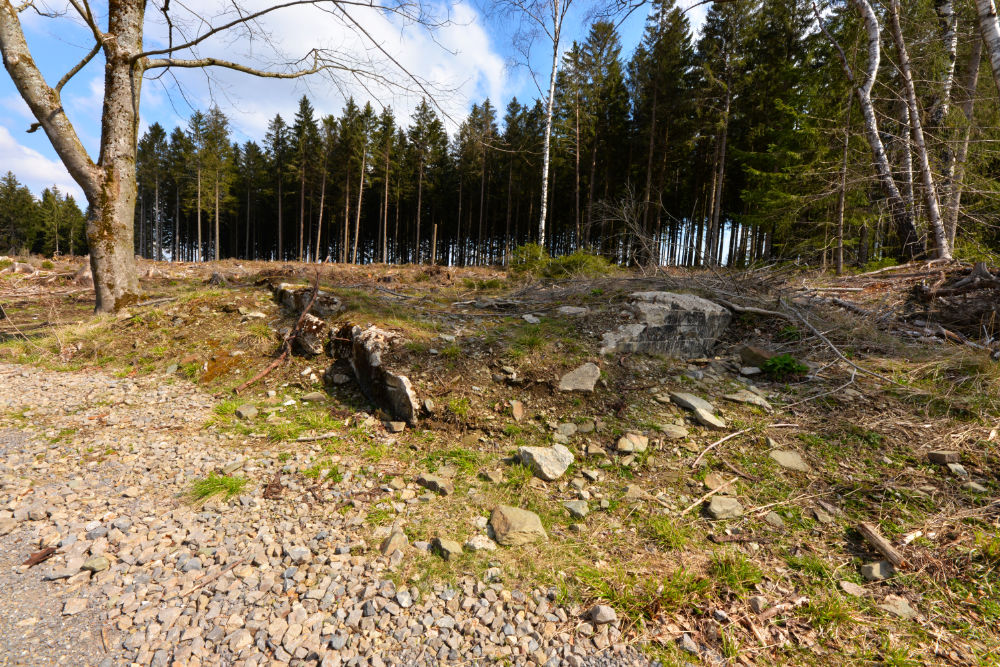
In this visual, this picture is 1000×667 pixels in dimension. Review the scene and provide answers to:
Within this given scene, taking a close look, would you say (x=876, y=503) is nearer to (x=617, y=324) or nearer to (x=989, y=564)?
(x=989, y=564)

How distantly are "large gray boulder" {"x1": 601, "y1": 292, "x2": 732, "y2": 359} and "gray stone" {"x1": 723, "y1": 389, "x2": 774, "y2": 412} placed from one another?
3.01ft

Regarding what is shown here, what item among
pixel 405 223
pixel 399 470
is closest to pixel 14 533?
pixel 399 470

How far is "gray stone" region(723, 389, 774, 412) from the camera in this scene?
3.64 meters

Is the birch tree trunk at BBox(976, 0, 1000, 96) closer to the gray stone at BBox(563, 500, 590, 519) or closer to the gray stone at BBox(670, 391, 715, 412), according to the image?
the gray stone at BBox(670, 391, 715, 412)

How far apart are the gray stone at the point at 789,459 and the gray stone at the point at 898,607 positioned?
107 cm

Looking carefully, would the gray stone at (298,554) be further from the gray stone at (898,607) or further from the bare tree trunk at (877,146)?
the bare tree trunk at (877,146)

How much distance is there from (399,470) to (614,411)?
6.46ft

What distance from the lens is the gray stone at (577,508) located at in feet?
8.07

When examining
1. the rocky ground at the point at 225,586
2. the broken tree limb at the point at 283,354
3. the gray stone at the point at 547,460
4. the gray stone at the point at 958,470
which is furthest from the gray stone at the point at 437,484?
the gray stone at the point at 958,470

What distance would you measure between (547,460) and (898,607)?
1.92 m

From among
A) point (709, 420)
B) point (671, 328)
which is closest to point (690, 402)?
point (709, 420)

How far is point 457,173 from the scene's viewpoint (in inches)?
1362

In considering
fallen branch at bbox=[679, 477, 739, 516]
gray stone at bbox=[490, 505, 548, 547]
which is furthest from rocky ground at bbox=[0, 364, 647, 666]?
fallen branch at bbox=[679, 477, 739, 516]

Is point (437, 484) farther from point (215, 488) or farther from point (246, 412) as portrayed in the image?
point (246, 412)
